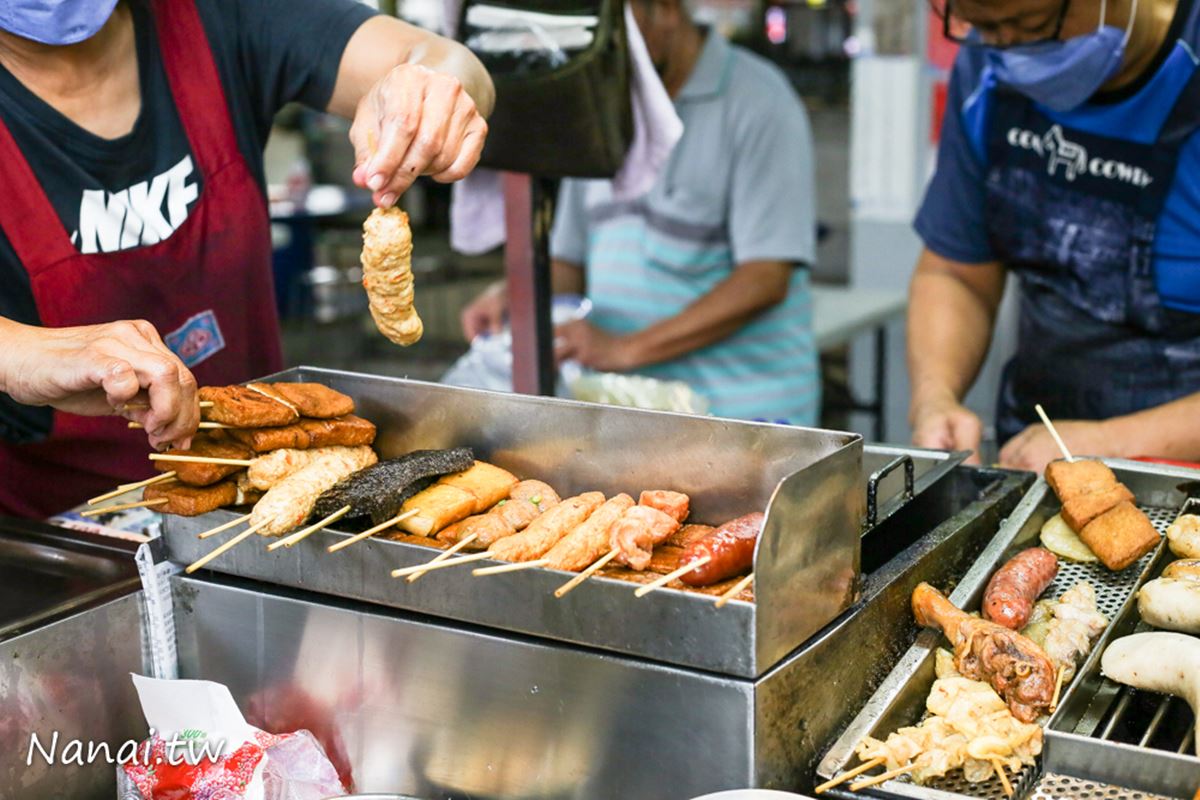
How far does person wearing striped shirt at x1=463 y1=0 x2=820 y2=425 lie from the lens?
4.42 meters

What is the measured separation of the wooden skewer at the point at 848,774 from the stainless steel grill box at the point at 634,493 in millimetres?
181

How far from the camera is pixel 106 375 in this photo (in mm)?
1893

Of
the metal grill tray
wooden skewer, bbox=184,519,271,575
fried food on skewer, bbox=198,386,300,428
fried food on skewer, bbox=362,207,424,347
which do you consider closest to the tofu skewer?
wooden skewer, bbox=184,519,271,575

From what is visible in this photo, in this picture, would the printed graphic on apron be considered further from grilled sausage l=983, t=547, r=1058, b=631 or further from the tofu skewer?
grilled sausage l=983, t=547, r=1058, b=631

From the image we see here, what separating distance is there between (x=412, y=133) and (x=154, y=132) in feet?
2.73

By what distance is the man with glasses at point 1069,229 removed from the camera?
3039mm

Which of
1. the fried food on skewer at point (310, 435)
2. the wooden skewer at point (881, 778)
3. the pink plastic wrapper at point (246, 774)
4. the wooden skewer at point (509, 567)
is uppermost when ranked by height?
the fried food on skewer at point (310, 435)

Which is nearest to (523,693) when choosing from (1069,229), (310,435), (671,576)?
(671,576)

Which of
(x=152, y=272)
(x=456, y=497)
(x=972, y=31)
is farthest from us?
(x=972, y=31)

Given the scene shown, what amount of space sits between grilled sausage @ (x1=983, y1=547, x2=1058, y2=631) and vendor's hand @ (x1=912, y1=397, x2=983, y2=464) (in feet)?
3.07

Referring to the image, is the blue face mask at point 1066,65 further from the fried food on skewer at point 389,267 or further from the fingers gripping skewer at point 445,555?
the fingers gripping skewer at point 445,555

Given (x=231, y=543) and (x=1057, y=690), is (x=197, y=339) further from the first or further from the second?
(x=1057, y=690)

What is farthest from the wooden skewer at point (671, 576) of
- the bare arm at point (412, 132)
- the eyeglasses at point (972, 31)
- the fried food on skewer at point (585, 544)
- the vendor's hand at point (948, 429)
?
the eyeglasses at point (972, 31)

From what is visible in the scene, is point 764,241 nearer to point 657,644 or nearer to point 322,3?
→ point 322,3
